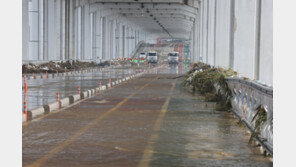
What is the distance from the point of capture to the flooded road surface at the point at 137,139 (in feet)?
29.3

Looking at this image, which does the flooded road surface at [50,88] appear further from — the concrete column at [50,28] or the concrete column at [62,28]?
the concrete column at [62,28]

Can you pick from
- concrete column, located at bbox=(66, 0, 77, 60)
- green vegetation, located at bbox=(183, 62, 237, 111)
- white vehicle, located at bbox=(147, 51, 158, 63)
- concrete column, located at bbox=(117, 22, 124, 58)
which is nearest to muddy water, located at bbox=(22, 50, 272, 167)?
green vegetation, located at bbox=(183, 62, 237, 111)

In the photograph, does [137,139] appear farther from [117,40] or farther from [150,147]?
[117,40]

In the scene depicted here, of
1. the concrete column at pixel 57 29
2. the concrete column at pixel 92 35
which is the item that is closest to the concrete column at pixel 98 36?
the concrete column at pixel 92 35

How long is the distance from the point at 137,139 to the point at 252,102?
3.11m

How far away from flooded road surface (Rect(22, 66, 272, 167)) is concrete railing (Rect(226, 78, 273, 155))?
0.29 m

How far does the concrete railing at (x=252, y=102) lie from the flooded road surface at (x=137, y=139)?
0.96ft

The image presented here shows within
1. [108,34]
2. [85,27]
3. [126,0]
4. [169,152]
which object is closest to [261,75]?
[169,152]

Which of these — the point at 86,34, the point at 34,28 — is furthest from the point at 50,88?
the point at 86,34

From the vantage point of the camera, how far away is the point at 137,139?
37.1ft

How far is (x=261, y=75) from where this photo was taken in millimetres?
19719

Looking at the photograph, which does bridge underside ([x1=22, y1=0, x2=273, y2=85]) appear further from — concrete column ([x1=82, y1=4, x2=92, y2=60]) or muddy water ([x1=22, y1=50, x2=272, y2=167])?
muddy water ([x1=22, y1=50, x2=272, y2=167])
